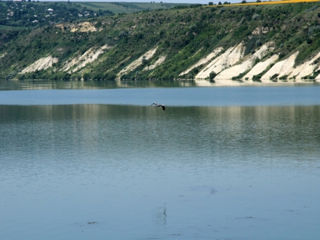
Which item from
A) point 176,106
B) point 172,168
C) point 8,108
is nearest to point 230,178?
point 172,168

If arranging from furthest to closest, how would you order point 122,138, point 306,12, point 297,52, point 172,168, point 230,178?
point 306,12
point 297,52
point 122,138
point 172,168
point 230,178

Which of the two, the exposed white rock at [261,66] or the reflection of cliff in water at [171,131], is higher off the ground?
the exposed white rock at [261,66]

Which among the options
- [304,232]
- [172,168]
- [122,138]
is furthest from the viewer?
[122,138]

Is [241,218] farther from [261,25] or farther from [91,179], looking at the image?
[261,25]

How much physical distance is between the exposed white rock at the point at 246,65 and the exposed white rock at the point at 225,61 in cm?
276

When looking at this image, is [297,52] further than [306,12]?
No

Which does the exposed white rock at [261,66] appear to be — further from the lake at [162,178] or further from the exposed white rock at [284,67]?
the lake at [162,178]

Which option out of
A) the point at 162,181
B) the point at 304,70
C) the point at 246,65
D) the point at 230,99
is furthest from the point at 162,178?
the point at 246,65

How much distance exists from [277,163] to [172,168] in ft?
21.7

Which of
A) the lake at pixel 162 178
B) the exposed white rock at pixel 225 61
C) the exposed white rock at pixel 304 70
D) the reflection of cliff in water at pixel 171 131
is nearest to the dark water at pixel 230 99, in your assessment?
the reflection of cliff in water at pixel 171 131

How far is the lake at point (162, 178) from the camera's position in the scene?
1214 inches

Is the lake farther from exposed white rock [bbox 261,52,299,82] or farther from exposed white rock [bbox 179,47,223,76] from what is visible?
exposed white rock [bbox 179,47,223,76]

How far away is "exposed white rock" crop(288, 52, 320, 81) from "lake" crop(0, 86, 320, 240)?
75.9 metres

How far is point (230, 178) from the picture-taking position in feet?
132
